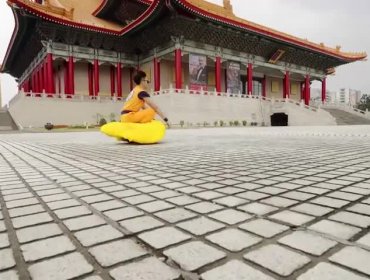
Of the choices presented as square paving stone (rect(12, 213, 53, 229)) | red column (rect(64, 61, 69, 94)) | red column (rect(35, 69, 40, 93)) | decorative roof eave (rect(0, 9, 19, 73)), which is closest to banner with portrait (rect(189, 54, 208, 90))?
red column (rect(64, 61, 69, 94))

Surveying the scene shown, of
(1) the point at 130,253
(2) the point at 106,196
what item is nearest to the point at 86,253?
(1) the point at 130,253

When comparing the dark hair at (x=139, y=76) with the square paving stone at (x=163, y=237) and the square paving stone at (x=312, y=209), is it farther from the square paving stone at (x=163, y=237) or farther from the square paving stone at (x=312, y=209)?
the square paving stone at (x=163, y=237)

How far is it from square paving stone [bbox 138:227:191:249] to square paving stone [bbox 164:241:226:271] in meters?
0.06

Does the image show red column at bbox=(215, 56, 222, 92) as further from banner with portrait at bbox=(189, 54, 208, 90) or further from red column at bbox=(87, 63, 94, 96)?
red column at bbox=(87, 63, 94, 96)

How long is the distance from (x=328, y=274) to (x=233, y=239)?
373 mm

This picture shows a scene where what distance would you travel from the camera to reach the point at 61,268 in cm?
100

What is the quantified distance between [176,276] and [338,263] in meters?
0.55

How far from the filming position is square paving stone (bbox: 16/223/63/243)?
126 cm

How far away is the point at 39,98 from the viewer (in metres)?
17.7

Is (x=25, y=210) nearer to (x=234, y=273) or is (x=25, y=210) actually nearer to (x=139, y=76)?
(x=234, y=273)

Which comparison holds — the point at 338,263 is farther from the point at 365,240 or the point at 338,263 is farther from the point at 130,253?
the point at 130,253

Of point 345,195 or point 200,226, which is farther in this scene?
point 345,195

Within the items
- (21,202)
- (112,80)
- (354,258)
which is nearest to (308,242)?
(354,258)

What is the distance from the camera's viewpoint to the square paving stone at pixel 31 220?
1.43 metres
